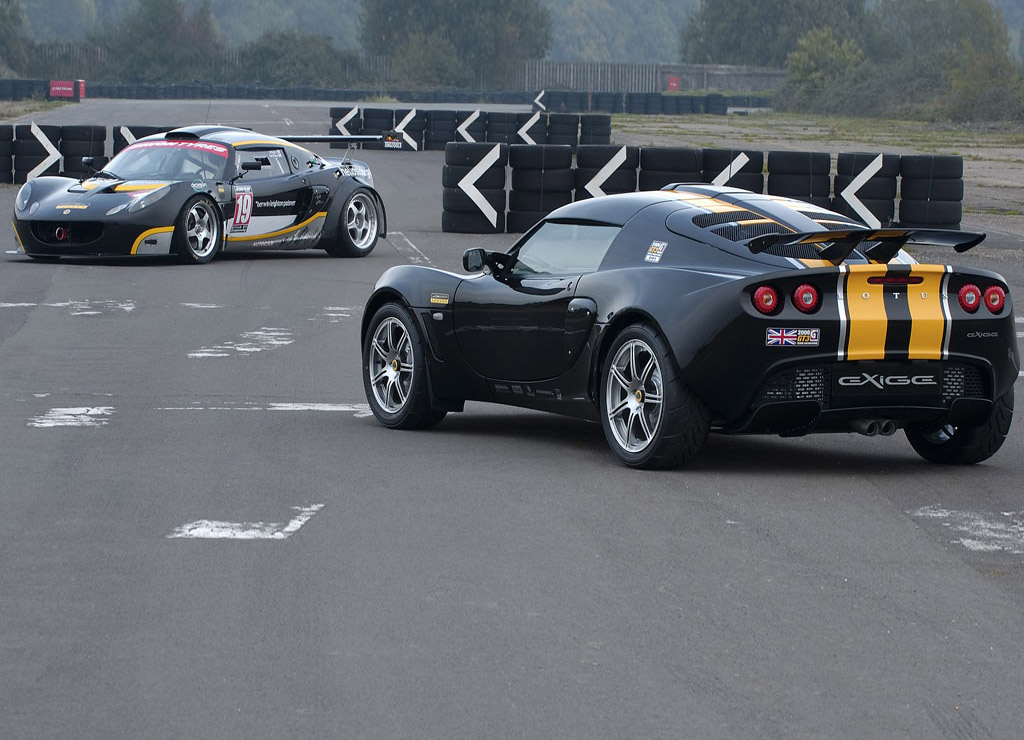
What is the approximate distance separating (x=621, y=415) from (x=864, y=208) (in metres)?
16.5

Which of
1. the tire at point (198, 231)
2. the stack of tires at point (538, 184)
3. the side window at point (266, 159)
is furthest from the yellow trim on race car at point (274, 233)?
the stack of tires at point (538, 184)

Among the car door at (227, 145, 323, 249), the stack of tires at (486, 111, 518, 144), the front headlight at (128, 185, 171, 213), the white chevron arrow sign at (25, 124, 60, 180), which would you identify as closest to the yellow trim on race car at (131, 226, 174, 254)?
the front headlight at (128, 185, 171, 213)

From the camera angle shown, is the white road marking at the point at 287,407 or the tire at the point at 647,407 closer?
the tire at the point at 647,407

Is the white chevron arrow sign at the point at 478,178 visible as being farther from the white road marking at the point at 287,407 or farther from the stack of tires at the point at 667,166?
the white road marking at the point at 287,407

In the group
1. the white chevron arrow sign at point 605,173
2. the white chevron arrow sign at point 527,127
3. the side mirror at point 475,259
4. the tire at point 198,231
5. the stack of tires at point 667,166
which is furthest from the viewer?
the white chevron arrow sign at point 527,127

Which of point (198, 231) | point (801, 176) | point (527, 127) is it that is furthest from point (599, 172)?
point (527, 127)

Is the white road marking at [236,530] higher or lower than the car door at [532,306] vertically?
lower

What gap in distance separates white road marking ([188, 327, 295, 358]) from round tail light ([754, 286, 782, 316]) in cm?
568

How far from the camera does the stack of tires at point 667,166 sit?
80.1ft

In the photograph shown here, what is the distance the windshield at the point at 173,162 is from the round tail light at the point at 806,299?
12343mm

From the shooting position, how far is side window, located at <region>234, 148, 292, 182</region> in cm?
1958

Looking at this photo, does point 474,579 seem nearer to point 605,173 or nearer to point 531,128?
point 605,173

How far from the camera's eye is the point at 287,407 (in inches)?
403

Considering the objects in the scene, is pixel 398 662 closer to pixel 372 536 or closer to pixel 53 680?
pixel 53 680
